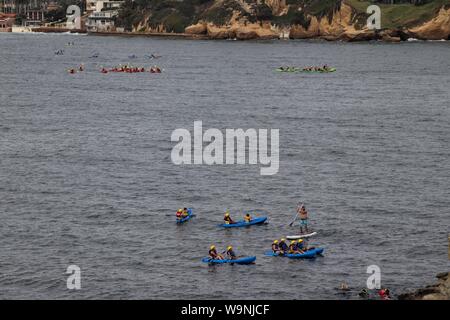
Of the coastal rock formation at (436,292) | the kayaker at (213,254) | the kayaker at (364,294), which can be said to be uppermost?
the coastal rock formation at (436,292)

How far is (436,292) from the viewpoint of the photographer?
2475 inches

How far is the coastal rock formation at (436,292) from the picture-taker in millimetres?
60669

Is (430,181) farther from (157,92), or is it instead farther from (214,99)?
(157,92)

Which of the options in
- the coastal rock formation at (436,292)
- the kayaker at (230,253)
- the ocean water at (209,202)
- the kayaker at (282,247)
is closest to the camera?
the coastal rock formation at (436,292)

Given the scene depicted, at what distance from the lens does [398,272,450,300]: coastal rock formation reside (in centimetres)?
6067

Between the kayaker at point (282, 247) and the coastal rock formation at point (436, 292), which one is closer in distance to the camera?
the coastal rock formation at point (436, 292)

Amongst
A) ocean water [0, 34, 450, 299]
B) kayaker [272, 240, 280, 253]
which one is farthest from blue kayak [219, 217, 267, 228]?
kayaker [272, 240, 280, 253]

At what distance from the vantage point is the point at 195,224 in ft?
282

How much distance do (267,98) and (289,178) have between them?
78.1 metres

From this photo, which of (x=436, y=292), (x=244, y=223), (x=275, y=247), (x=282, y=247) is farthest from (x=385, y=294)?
(x=244, y=223)

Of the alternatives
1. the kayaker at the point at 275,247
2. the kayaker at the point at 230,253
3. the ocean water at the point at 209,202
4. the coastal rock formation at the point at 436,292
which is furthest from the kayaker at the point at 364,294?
the kayaker at the point at 230,253

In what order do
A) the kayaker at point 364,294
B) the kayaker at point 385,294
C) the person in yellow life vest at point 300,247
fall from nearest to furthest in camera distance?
the kayaker at point 385,294
the kayaker at point 364,294
the person in yellow life vest at point 300,247

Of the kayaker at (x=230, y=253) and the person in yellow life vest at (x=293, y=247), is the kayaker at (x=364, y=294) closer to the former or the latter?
the person in yellow life vest at (x=293, y=247)

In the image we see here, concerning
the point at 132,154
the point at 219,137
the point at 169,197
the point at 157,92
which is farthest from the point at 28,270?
the point at 157,92
